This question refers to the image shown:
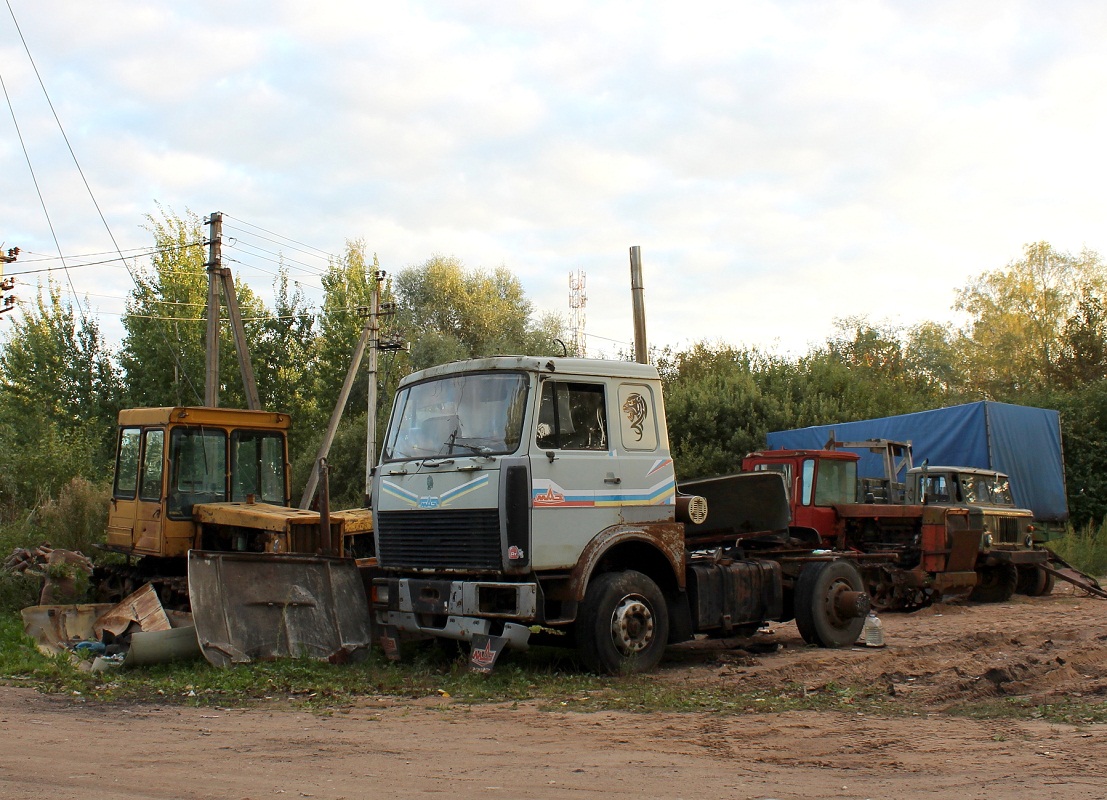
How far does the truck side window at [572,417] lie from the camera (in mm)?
8781

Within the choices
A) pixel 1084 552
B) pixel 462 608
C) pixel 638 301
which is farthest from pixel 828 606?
pixel 1084 552

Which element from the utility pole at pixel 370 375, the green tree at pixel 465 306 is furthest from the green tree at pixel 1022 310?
the utility pole at pixel 370 375

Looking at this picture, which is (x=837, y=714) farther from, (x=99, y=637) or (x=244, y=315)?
(x=244, y=315)

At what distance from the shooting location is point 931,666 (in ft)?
30.5

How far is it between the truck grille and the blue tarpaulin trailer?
12428 millimetres

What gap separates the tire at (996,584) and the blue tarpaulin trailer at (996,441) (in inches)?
126

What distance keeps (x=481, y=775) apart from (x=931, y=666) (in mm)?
5383

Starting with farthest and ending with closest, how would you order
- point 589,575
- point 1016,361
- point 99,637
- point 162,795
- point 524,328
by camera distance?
point 524,328, point 1016,361, point 99,637, point 589,575, point 162,795

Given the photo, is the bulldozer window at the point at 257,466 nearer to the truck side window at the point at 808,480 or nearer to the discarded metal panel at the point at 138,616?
the discarded metal panel at the point at 138,616

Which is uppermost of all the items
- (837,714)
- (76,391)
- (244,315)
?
(244,315)

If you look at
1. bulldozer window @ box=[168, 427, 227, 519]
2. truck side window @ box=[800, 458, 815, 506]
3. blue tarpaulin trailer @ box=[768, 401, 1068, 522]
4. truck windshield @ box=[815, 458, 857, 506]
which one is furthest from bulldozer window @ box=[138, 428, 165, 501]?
blue tarpaulin trailer @ box=[768, 401, 1068, 522]

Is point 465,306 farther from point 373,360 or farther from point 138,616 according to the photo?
point 138,616

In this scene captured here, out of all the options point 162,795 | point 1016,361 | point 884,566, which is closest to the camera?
point 162,795

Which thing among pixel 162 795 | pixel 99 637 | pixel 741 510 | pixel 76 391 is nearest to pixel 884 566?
pixel 741 510
